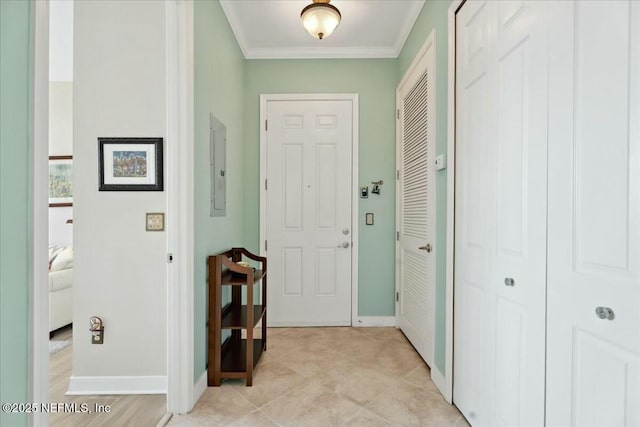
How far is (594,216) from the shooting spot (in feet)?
3.11

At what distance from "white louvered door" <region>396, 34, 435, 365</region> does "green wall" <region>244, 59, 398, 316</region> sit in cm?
14

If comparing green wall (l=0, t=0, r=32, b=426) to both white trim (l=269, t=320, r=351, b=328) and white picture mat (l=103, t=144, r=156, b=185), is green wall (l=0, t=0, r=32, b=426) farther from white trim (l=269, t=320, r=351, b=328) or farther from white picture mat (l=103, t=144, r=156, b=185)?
white trim (l=269, t=320, r=351, b=328)

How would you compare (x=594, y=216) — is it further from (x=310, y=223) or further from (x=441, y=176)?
(x=310, y=223)

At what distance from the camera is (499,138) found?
143 cm

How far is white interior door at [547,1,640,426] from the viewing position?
0.84 m

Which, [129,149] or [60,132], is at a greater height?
[60,132]

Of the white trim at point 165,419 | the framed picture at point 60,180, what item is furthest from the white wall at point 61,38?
the white trim at point 165,419

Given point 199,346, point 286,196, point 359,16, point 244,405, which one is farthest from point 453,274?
point 359,16

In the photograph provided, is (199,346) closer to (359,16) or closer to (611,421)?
(611,421)

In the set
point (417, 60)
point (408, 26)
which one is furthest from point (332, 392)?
point (408, 26)

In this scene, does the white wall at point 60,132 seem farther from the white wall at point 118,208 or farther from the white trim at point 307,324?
the white trim at point 307,324

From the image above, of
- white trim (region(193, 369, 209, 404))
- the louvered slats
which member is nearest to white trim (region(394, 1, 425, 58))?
the louvered slats

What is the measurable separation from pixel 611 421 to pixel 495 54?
1.45 metres

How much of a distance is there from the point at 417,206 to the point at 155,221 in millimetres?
1968
